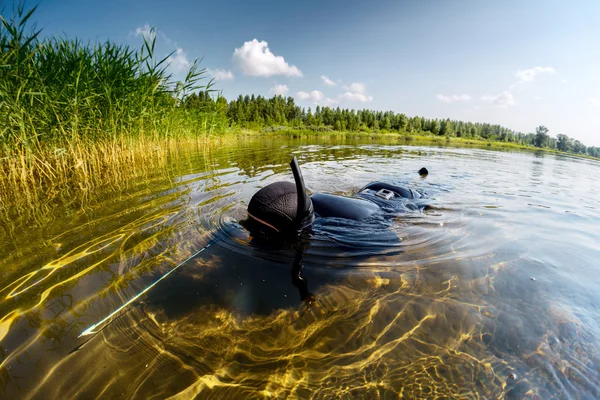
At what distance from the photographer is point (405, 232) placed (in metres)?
3.57

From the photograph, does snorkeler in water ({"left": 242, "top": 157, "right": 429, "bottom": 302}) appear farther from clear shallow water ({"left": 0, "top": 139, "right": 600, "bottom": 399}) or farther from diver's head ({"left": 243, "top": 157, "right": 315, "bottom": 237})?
clear shallow water ({"left": 0, "top": 139, "right": 600, "bottom": 399})

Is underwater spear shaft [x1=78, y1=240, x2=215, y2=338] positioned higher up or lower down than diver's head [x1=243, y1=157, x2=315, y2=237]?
lower down

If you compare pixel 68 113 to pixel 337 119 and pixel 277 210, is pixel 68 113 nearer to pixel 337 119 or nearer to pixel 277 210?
pixel 277 210

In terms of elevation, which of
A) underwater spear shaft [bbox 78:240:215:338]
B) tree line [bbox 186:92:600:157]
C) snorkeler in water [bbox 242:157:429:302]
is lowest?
underwater spear shaft [bbox 78:240:215:338]

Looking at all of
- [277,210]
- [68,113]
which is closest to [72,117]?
[68,113]

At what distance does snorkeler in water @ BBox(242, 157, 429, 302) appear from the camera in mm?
2625

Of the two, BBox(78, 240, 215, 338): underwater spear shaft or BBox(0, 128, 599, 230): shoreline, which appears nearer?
BBox(78, 240, 215, 338): underwater spear shaft

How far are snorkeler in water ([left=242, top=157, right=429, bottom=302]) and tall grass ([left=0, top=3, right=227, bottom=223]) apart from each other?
177 inches

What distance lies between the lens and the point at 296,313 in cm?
195

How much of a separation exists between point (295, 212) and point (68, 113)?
664 centimetres

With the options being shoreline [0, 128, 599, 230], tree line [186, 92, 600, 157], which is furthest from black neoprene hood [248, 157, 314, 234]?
tree line [186, 92, 600, 157]

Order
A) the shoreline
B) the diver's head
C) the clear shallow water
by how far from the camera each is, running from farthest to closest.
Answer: the shoreline
the diver's head
the clear shallow water

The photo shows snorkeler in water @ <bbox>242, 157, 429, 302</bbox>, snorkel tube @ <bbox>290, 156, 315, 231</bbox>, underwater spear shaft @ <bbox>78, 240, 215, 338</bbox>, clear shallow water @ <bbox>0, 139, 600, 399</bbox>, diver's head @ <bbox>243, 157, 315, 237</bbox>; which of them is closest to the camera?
clear shallow water @ <bbox>0, 139, 600, 399</bbox>

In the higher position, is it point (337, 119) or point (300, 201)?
point (337, 119)
